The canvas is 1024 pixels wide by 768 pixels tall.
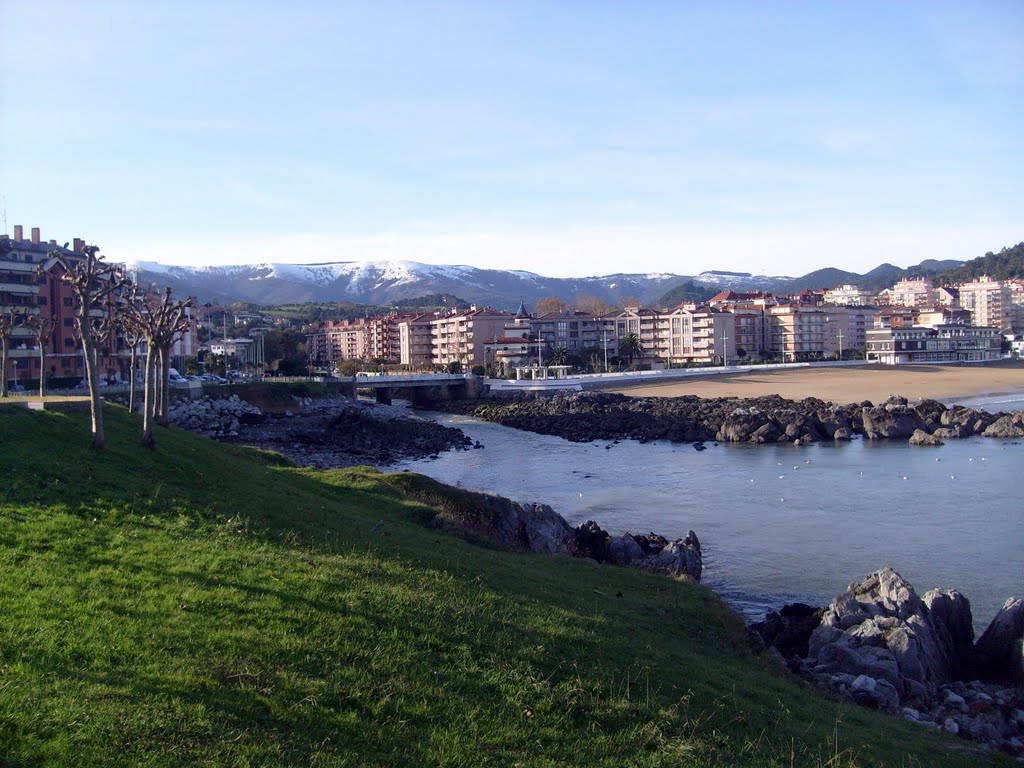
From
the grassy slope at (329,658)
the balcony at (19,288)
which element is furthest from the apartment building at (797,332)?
the grassy slope at (329,658)

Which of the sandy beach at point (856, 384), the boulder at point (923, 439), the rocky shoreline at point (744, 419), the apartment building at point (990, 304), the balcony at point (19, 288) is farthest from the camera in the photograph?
the apartment building at point (990, 304)

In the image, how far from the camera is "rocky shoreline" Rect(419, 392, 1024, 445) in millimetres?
49750

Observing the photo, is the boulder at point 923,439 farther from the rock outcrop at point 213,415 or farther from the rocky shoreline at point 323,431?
the rock outcrop at point 213,415

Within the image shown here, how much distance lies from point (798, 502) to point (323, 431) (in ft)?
97.4

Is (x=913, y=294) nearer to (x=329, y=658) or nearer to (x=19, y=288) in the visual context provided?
(x=19, y=288)

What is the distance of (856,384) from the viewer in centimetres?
7856

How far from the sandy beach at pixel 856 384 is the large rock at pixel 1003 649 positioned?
55581 mm

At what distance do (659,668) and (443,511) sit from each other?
399 inches

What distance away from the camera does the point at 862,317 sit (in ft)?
401

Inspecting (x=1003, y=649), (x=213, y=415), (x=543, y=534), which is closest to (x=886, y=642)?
(x=1003, y=649)

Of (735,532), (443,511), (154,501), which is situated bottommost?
(735,532)

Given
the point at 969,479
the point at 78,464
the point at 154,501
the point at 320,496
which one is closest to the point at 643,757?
the point at 154,501

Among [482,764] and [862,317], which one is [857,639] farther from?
[862,317]

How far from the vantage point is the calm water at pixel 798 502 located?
20.5 metres
